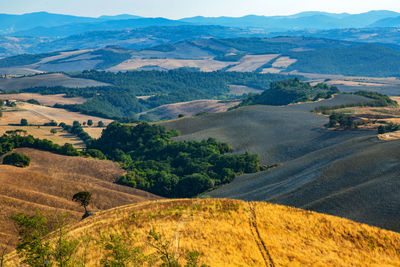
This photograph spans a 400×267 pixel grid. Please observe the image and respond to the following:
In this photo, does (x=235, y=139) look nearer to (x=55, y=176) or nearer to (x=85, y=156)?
(x=85, y=156)

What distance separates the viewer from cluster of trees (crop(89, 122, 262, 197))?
403ft

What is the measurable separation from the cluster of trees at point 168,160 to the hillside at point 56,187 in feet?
21.8

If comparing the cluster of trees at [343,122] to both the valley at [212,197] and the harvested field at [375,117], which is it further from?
the harvested field at [375,117]

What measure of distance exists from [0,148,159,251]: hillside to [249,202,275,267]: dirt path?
1490 inches

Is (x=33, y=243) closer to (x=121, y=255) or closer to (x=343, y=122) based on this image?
(x=121, y=255)

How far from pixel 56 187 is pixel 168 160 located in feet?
180

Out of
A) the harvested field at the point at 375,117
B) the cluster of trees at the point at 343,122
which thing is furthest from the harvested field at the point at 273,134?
the harvested field at the point at 375,117

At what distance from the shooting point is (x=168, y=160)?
5915 inches

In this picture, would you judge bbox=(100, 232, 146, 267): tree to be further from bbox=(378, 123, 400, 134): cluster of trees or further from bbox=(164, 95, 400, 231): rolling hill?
bbox=(378, 123, 400, 134): cluster of trees

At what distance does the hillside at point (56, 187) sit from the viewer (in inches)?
3233

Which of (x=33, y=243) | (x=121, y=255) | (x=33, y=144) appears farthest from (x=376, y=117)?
(x=33, y=243)

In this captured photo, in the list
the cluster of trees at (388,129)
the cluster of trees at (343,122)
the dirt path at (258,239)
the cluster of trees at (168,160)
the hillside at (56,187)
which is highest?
the dirt path at (258,239)

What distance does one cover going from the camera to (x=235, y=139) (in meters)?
171

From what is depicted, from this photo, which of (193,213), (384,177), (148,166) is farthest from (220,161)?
(193,213)
